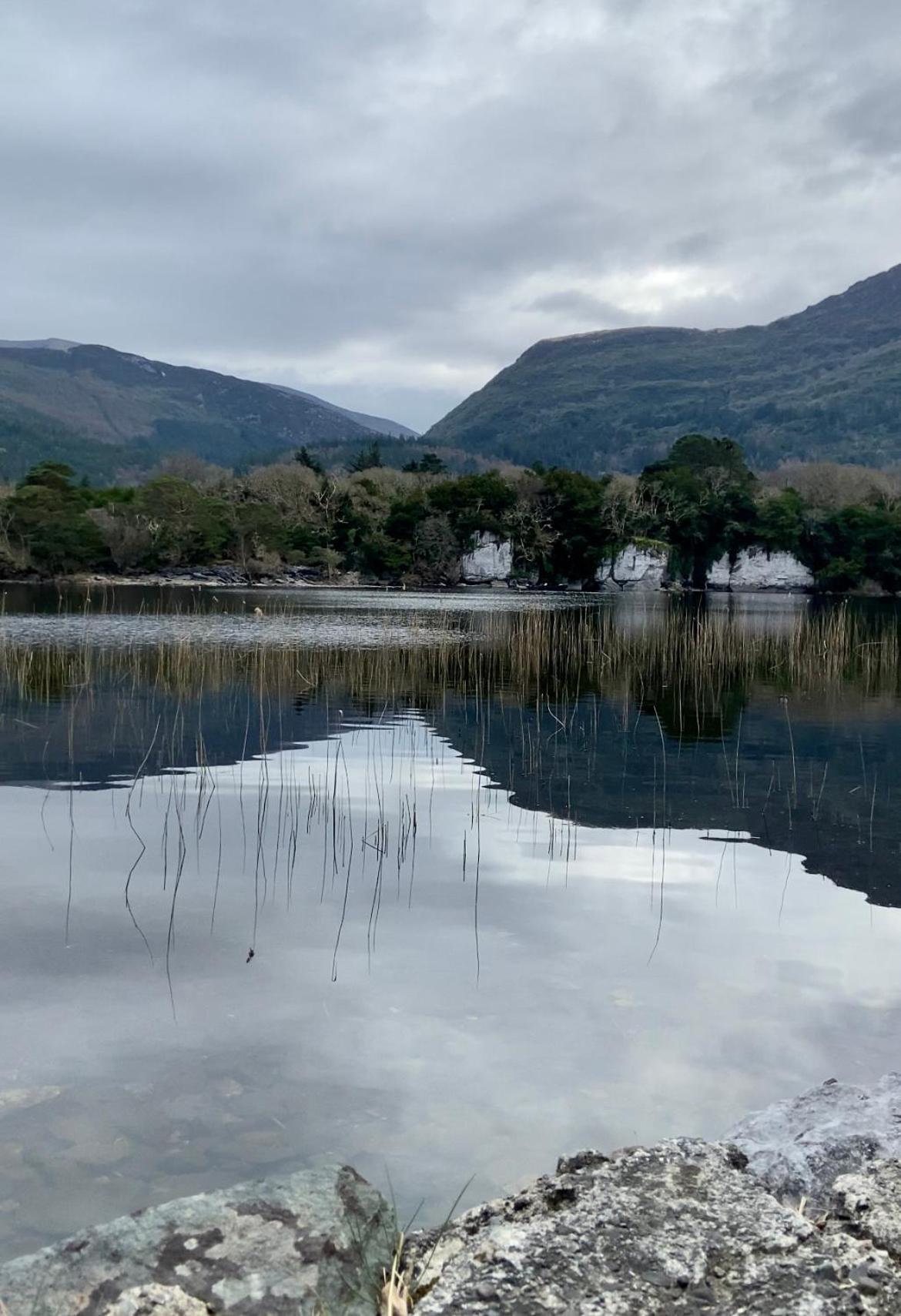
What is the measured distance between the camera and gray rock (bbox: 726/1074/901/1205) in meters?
3.61

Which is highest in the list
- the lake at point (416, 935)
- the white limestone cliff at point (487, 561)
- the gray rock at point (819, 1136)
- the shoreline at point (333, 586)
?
the white limestone cliff at point (487, 561)

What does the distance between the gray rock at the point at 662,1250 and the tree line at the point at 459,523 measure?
68.1 meters

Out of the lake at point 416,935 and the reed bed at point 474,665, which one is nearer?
the lake at point 416,935

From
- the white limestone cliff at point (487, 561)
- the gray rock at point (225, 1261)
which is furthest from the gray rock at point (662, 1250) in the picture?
the white limestone cliff at point (487, 561)

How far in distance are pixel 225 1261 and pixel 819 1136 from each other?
2.13 m

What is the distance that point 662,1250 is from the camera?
270 centimetres

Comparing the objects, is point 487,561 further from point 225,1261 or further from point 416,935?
point 225,1261

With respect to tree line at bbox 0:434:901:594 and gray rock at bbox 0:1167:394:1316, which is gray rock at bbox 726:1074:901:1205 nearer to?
gray rock at bbox 0:1167:394:1316

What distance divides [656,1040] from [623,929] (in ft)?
5.69

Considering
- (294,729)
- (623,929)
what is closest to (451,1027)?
(623,929)

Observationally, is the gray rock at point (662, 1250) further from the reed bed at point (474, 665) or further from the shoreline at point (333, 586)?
the shoreline at point (333, 586)

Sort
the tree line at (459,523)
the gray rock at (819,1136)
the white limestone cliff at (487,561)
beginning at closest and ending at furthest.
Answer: the gray rock at (819,1136) → the tree line at (459,523) → the white limestone cliff at (487,561)

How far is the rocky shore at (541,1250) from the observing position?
98.7 inches

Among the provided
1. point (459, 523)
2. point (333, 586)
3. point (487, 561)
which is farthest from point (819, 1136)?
point (487, 561)
